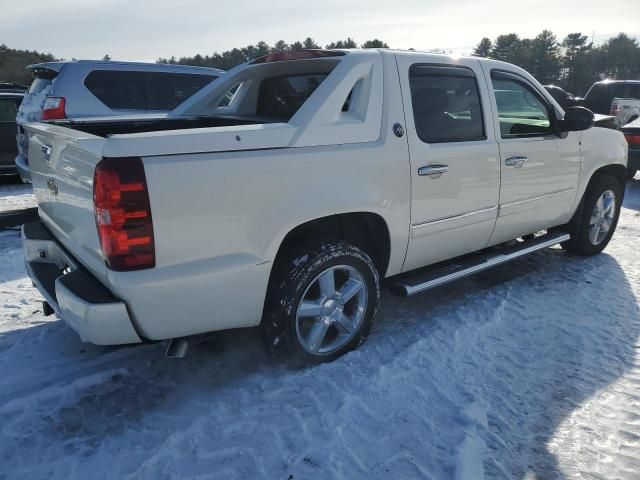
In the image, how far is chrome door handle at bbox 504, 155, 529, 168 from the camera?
381 cm

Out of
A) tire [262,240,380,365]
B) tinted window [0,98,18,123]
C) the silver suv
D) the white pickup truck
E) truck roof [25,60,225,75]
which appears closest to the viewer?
the white pickup truck

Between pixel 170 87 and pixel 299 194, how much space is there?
5.69 m

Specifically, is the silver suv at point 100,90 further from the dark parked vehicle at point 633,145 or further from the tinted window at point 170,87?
the dark parked vehicle at point 633,145

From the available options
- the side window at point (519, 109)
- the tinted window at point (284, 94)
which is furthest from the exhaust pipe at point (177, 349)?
the side window at point (519, 109)

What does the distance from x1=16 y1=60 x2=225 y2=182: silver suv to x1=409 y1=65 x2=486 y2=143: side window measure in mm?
4953

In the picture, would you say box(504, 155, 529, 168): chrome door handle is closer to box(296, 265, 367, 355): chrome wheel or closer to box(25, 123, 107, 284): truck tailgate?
box(296, 265, 367, 355): chrome wheel

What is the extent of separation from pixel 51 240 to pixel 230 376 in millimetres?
1347

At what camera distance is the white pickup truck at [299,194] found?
2303 mm

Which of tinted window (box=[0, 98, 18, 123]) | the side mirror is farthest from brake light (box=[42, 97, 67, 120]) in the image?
the side mirror

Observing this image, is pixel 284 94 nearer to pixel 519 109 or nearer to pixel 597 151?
pixel 519 109

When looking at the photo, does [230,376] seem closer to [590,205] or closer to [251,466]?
[251,466]

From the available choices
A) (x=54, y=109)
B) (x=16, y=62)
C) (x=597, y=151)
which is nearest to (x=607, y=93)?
(x=597, y=151)

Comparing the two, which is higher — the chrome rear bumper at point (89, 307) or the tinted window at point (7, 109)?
the tinted window at point (7, 109)

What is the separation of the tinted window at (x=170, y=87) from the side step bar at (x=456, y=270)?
16.8 feet
